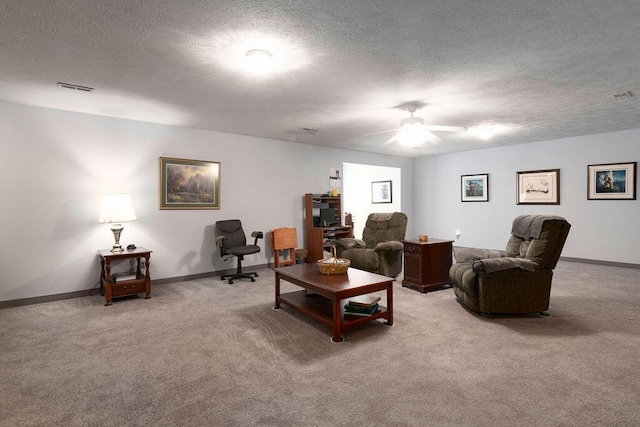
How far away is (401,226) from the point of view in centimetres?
572

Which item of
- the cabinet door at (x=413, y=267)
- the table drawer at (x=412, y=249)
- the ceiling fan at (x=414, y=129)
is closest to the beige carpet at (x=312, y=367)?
the cabinet door at (x=413, y=267)

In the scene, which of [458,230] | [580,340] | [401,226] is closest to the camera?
[580,340]

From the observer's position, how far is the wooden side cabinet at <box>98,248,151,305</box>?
414 centimetres

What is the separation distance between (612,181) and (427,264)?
4.17m

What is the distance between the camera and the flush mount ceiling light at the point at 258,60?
2727mm

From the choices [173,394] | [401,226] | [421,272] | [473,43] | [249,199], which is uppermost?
[473,43]

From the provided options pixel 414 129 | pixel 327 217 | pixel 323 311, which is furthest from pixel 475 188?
pixel 323 311

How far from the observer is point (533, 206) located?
6977mm

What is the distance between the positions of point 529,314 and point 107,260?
483 cm

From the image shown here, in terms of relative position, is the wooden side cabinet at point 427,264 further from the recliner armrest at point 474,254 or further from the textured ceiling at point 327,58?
the textured ceiling at point 327,58

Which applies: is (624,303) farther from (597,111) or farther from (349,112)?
(349,112)

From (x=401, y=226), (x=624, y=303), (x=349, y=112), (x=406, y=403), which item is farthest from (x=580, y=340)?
(x=349, y=112)

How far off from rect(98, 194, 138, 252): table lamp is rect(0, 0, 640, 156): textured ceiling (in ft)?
3.72

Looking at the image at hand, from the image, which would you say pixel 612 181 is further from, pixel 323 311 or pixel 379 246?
pixel 323 311
